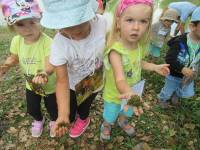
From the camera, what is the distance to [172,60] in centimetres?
343

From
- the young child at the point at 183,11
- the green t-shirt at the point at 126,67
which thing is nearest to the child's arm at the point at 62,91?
the green t-shirt at the point at 126,67

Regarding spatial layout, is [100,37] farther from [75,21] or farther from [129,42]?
[75,21]

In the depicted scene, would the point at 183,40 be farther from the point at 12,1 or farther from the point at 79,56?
the point at 12,1

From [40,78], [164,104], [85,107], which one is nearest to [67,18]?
[40,78]

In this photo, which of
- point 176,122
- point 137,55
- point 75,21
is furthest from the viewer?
point 176,122

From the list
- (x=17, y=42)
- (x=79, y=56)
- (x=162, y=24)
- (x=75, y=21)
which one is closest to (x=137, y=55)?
(x=79, y=56)

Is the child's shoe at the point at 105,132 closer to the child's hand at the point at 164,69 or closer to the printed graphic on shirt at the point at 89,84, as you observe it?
the printed graphic on shirt at the point at 89,84

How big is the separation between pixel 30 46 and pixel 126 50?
37.5 inches

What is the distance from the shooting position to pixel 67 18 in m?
2.18

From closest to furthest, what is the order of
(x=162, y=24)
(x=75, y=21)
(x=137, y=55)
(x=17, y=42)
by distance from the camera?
(x=75, y=21) < (x=137, y=55) < (x=17, y=42) < (x=162, y=24)

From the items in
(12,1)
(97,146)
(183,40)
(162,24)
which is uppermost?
(12,1)

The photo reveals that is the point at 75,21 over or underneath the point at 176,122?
over

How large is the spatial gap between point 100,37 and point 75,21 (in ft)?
1.85

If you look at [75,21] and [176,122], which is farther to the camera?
[176,122]
